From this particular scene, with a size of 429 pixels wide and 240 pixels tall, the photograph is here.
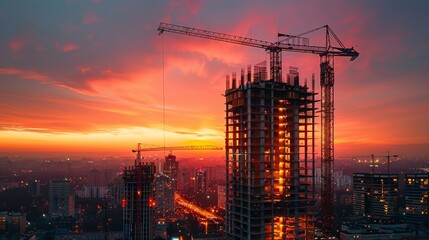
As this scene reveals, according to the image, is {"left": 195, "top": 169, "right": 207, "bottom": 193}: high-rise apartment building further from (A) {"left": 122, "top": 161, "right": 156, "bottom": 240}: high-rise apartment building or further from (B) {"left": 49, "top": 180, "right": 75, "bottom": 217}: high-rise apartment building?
(A) {"left": 122, "top": 161, "right": 156, "bottom": 240}: high-rise apartment building

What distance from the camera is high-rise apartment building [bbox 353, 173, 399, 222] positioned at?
48.8 meters

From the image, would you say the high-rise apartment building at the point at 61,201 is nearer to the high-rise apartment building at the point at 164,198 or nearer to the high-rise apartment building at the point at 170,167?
the high-rise apartment building at the point at 164,198

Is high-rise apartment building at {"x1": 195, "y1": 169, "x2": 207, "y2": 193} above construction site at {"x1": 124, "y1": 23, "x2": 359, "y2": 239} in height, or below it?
below

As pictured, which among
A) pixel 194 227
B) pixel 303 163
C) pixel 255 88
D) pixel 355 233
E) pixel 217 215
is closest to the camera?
pixel 255 88

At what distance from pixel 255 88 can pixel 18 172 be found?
87.1 m

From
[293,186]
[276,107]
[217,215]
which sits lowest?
[217,215]

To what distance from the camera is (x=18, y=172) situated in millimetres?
86875

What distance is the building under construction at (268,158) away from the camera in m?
15.2

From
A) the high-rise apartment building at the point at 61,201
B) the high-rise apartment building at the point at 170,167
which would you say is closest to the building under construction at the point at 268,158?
the high-rise apartment building at the point at 61,201

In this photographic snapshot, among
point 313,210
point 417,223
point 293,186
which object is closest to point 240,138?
point 293,186

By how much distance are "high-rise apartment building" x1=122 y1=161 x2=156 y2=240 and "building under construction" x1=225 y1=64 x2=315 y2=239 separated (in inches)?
570

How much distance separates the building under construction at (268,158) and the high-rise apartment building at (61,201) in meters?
47.3

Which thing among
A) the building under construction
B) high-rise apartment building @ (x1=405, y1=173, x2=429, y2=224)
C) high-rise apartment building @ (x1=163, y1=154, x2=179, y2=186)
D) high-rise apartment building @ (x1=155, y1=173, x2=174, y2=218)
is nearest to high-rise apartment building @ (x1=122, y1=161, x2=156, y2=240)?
the building under construction

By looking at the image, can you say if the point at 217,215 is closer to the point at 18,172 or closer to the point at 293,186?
the point at 293,186
